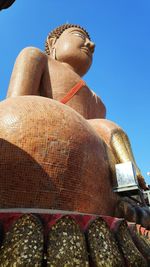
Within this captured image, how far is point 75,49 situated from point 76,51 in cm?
4

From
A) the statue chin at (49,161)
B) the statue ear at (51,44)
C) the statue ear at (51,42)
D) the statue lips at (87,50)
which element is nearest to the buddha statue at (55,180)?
the statue chin at (49,161)

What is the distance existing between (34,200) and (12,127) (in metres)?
0.51

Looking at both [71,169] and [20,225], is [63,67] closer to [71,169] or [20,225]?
[71,169]

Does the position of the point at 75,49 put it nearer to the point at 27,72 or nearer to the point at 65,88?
the point at 65,88

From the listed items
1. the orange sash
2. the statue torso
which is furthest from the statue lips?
the orange sash

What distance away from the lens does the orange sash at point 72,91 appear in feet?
12.4

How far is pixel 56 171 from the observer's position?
1.81 meters

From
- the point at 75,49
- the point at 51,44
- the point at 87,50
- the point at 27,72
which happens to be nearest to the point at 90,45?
the point at 87,50

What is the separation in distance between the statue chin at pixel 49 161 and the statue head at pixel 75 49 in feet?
8.40

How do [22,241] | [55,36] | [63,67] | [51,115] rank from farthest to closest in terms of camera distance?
1. [55,36]
2. [63,67]
3. [51,115]
4. [22,241]

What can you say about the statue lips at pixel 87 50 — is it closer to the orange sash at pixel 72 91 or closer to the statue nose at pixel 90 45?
the statue nose at pixel 90 45

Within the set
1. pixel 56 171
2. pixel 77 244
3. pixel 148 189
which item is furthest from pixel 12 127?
pixel 148 189

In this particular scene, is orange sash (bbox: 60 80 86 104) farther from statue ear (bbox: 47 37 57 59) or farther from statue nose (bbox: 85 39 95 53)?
statue ear (bbox: 47 37 57 59)

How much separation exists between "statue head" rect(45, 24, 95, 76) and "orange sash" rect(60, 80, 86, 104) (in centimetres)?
55
